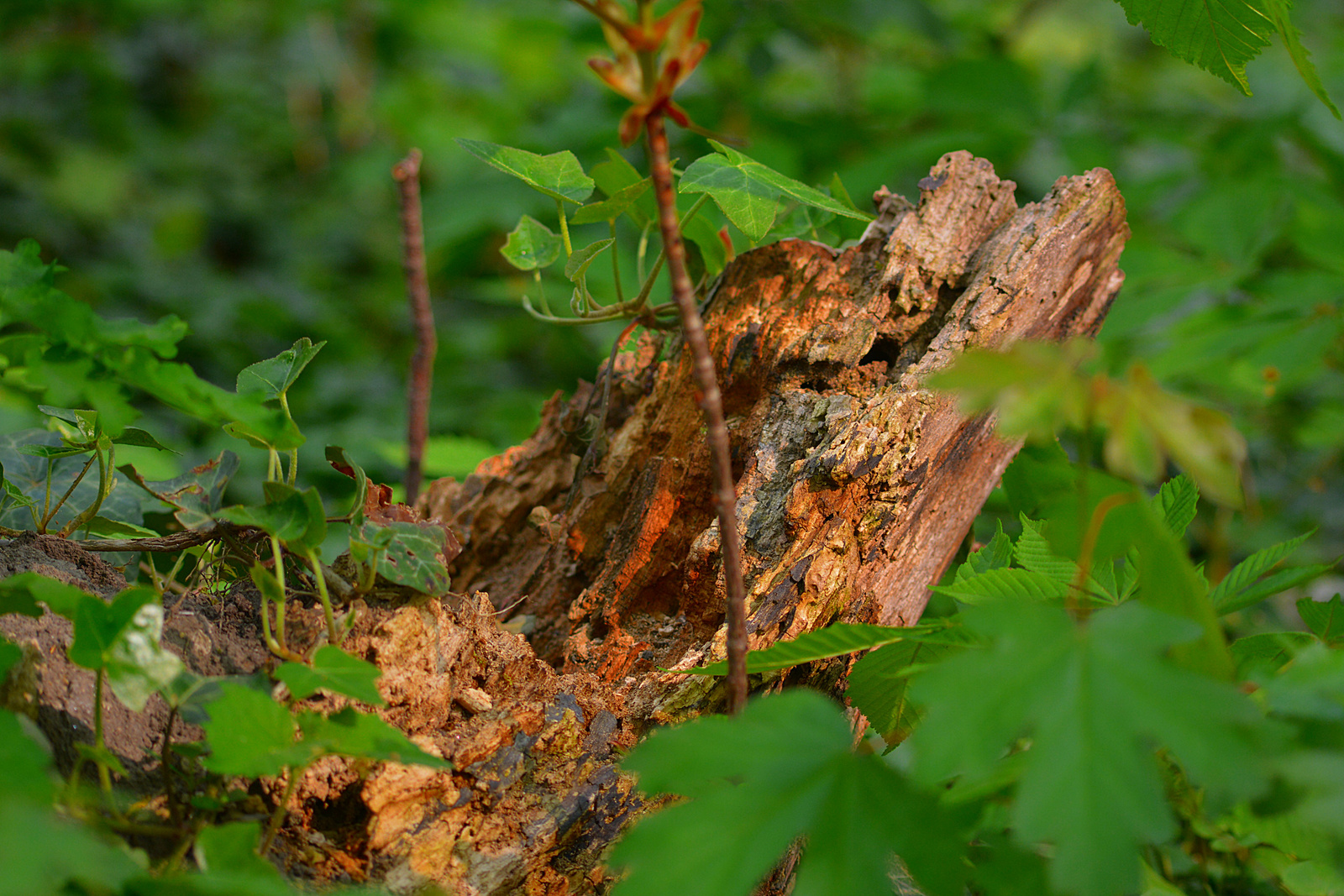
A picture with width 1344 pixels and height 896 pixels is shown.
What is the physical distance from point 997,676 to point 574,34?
2631 millimetres

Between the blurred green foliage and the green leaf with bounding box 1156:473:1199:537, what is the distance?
515 mm

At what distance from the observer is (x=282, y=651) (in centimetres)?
59

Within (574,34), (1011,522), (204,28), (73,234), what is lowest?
(1011,522)

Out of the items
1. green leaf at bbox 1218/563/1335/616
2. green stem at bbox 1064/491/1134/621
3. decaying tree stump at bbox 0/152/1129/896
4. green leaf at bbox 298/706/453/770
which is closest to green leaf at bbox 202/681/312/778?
green leaf at bbox 298/706/453/770

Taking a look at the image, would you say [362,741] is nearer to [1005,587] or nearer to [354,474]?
[354,474]

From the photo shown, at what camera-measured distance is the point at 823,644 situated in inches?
23.9

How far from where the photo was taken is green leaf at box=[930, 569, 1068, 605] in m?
0.63

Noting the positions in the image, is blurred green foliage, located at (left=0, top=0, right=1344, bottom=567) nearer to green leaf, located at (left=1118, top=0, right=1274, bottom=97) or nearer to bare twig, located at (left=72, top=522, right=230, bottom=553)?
bare twig, located at (left=72, top=522, right=230, bottom=553)

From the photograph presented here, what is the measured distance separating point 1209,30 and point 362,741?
2.96 feet

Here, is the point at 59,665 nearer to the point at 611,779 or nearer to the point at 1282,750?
the point at 611,779

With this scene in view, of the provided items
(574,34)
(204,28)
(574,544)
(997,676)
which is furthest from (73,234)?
(997,676)

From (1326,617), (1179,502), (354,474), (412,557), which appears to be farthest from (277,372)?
(1326,617)

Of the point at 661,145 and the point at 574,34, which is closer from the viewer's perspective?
the point at 661,145

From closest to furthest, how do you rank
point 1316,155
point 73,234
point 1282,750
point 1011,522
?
1. point 1282,750
2. point 1011,522
3. point 1316,155
4. point 73,234
